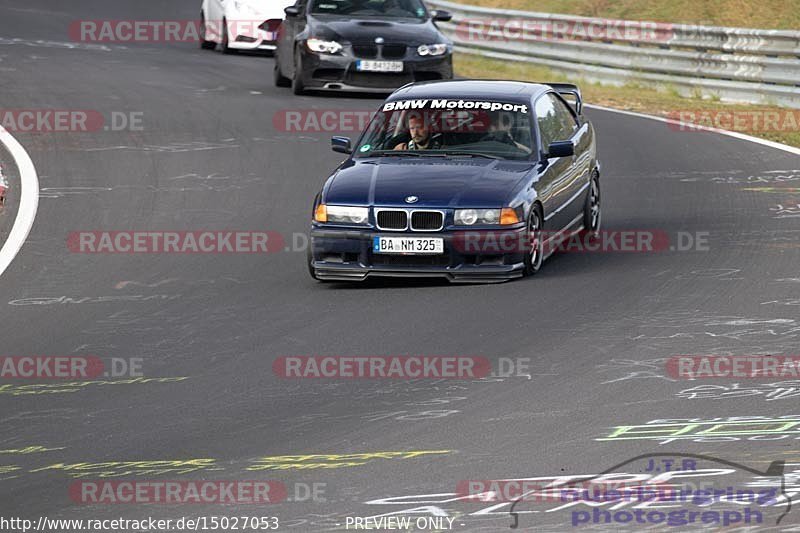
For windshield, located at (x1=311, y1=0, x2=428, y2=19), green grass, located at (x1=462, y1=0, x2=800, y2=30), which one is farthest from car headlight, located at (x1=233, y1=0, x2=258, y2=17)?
green grass, located at (x1=462, y1=0, x2=800, y2=30)

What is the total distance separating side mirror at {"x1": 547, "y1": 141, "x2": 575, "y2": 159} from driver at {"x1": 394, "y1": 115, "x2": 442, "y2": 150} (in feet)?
3.03

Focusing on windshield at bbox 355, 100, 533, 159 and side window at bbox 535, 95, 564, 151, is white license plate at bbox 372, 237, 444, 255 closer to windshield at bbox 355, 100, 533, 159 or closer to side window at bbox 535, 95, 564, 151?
windshield at bbox 355, 100, 533, 159

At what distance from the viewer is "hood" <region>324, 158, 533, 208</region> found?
12367 mm

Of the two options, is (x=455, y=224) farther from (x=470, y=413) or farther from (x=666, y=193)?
(x=666, y=193)

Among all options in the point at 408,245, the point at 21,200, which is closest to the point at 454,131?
the point at 408,245

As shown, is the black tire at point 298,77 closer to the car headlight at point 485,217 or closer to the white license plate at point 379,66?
the white license plate at point 379,66

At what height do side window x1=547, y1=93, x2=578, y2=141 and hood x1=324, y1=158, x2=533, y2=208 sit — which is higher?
side window x1=547, y1=93, x2=578, y2=141

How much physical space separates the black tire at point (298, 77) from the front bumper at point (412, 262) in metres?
11.3

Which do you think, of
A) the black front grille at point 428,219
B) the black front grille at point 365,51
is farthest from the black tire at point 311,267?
the black front grille at point 365,51

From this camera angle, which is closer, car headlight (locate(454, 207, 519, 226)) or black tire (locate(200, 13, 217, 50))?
car headlight (locate(454, 207, 519, 226))

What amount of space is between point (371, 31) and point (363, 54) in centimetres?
39

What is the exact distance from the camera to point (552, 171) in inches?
526

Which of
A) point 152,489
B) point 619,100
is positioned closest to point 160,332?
point 152,489

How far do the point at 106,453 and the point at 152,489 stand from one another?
707mm
